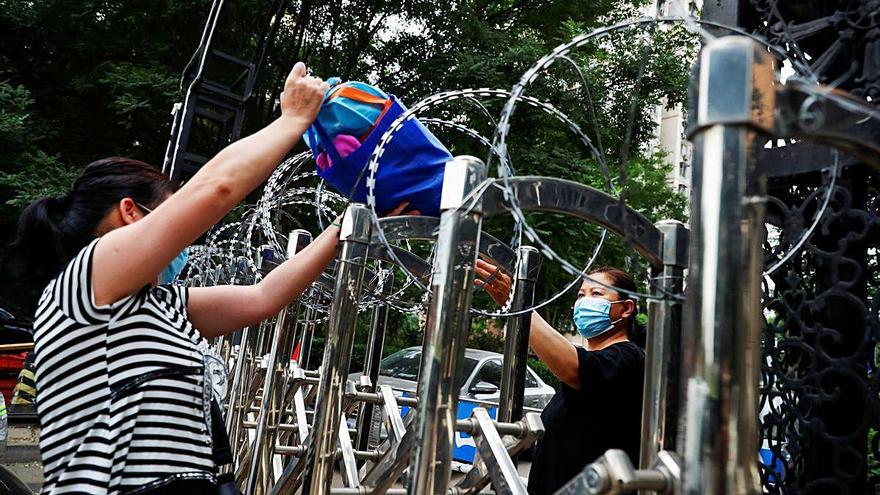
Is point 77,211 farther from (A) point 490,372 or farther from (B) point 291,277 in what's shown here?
(A) point 490,372

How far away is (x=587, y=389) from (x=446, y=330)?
1.17 m

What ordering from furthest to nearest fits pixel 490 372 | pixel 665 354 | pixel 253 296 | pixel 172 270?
pixel 490 372 < pixel 172 270 < pixel 253 296 < pixel 665 354

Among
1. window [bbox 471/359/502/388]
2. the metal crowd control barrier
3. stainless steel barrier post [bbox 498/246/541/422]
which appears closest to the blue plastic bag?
the metal crowd control barrier

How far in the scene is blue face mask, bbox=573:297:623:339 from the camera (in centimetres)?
315

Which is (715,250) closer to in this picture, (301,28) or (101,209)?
(101,209)

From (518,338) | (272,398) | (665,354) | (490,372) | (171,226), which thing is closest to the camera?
(171,226)

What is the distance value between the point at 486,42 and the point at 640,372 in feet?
29.0

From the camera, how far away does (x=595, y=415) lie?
9.77ft

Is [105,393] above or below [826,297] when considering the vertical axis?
below

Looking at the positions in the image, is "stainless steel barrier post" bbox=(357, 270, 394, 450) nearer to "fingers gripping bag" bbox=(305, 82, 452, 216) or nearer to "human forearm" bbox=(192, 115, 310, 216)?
"fingers gripping bag" bbox=(305, 82, 452, 216)

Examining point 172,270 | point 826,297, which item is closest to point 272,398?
point 172,270

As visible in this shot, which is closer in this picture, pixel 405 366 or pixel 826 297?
pixel 826 297

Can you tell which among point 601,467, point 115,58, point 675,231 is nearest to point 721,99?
point 601,467

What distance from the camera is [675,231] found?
6.64 ft
